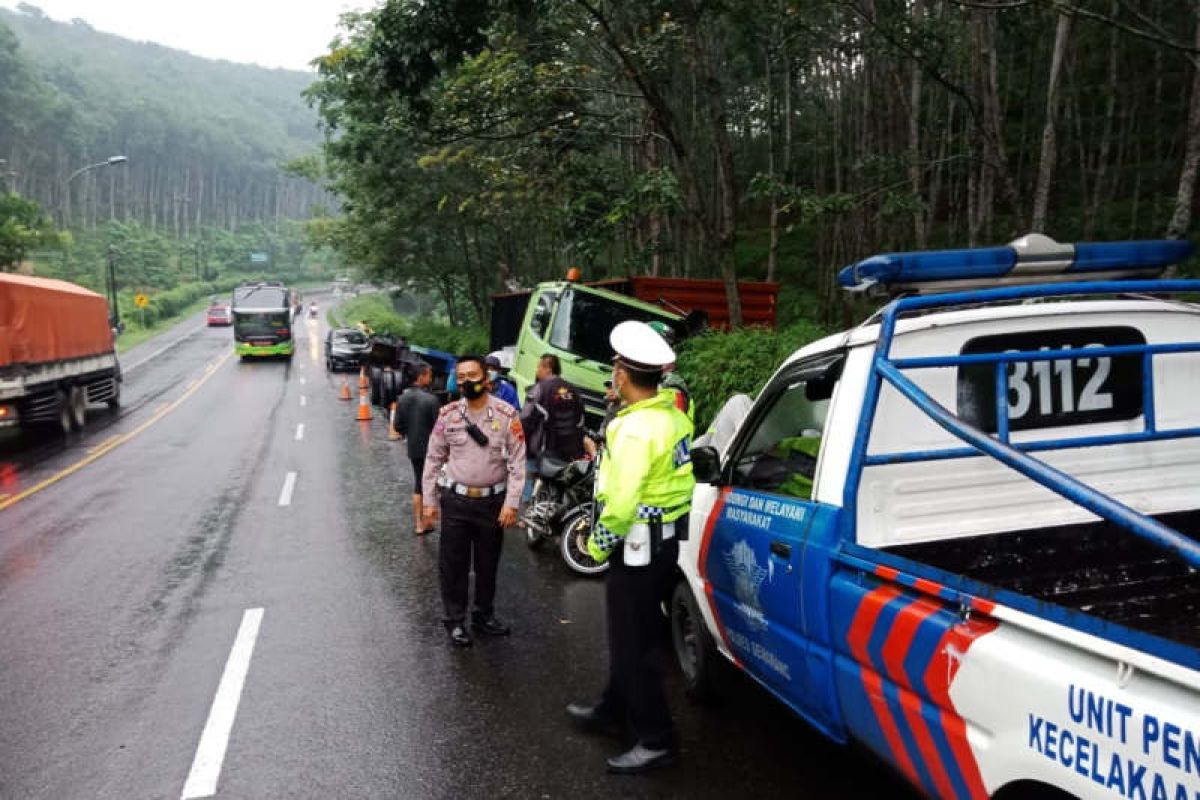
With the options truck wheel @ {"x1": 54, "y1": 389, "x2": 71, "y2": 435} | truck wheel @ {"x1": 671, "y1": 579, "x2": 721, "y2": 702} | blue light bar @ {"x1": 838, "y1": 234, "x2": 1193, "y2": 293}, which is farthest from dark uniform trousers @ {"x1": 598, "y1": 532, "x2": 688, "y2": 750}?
truck wheel @ {"x1": 54, "y1": 389, "x2": 71, "y2": 435}

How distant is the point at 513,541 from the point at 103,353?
17.0 m

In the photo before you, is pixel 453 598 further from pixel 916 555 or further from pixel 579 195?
pixel 579 195

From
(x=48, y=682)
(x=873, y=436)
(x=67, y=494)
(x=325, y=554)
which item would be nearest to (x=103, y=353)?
(x=67, y=494)

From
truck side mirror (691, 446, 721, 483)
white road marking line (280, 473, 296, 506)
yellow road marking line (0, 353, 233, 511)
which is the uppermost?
truck side mirror (691, 446, 721, 483)

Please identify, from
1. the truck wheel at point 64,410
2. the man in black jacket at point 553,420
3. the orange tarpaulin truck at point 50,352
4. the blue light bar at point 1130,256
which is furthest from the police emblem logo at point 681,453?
the truck wheel at point 64,410

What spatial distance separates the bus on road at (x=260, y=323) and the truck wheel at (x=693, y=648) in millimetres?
36690

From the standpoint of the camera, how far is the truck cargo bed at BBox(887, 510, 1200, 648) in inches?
116

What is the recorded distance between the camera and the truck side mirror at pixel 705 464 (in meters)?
3.80

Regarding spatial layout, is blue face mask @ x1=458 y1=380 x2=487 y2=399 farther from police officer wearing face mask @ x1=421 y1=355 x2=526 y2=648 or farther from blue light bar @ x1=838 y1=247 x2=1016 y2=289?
blue light bar @ x1=838 y1=247 x2=1016 y2=289

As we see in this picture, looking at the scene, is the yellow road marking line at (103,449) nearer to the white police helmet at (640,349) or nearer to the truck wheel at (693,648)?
Result: the truck wheel at (693,648)

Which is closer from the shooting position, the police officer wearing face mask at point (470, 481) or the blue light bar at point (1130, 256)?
the blue light bar at point (1130, 256)

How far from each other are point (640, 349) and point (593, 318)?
7.37 m

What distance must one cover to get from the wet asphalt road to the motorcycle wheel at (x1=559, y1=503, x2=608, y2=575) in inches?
8.4

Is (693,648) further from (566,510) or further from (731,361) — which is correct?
(731,361)
